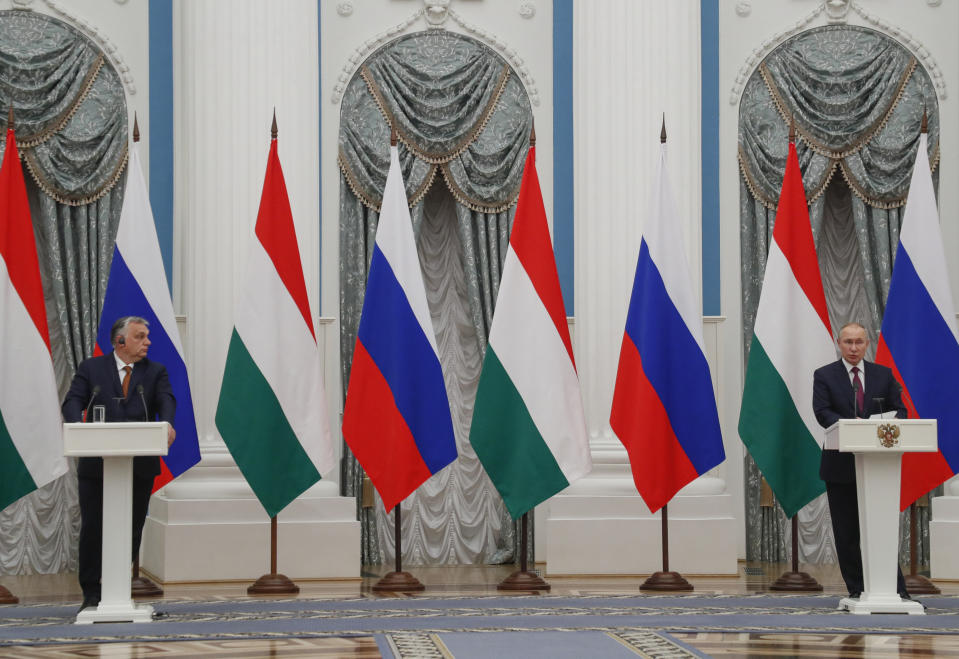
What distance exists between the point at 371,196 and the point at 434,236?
0.54 metres

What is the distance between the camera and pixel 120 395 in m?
5.88

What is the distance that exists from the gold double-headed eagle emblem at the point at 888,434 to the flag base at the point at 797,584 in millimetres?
1405

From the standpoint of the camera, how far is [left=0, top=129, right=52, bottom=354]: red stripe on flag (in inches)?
262

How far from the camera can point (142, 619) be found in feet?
18.1

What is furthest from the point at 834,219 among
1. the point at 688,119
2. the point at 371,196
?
the point at 371,196

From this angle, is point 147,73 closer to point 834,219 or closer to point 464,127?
point 464,127

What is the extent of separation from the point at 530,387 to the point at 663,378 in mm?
705

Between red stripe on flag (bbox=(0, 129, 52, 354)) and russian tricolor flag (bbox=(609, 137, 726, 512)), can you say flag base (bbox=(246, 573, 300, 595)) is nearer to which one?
red stripe on flag (bbox=(0, 129, 52, 354))

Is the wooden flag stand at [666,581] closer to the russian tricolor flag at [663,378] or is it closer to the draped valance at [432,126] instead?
the russian tricolor flag at [663,378]

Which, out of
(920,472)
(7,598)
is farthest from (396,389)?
(920,472)

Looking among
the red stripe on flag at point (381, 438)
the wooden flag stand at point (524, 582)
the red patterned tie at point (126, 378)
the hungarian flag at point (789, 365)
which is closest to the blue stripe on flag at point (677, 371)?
the hungarian flag at point (789, 365)

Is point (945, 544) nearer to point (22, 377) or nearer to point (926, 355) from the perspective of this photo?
point (926, 355)

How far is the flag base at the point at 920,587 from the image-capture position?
676 cm

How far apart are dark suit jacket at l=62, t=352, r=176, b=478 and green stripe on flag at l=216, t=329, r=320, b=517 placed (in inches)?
38.1
